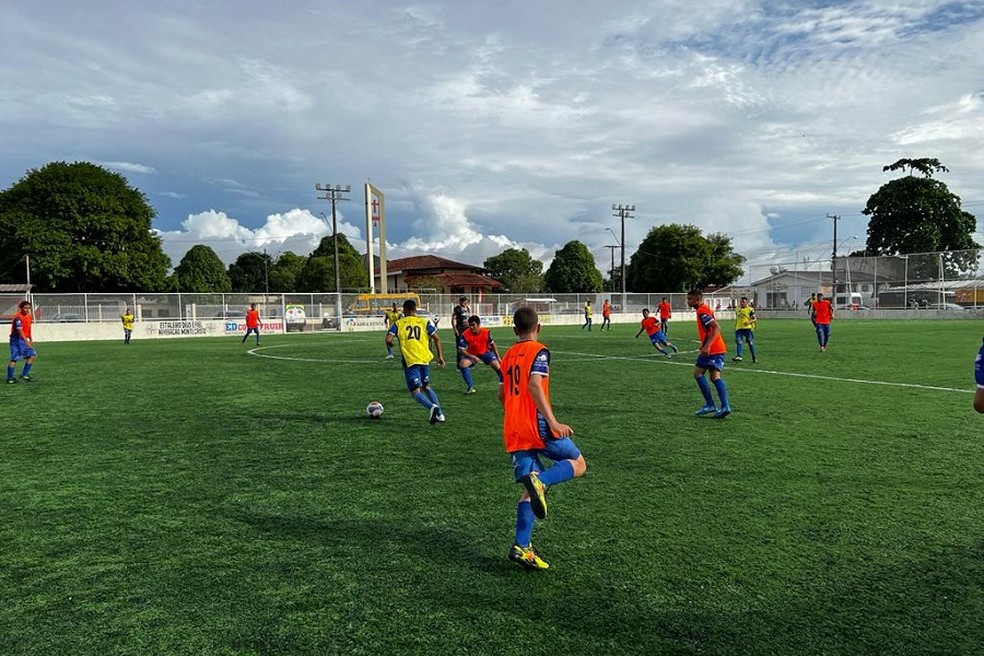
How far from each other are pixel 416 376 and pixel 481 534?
4.91 metres

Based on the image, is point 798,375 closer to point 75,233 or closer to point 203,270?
point 75,233

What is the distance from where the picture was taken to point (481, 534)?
16.1 feet

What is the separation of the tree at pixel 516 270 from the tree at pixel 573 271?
279 cm

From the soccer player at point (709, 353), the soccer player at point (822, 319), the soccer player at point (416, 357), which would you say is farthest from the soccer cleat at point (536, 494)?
the soccer player at point (822, 319)

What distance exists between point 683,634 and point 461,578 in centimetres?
142

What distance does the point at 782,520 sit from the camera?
512cm

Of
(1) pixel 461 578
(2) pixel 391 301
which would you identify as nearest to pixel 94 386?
(1) pixel 461 578

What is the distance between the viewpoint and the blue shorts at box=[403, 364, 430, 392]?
31.3 ft

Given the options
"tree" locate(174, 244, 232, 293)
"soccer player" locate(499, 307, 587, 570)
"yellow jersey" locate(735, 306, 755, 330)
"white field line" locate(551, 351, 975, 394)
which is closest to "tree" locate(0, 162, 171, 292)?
"tree" locate(174, 244, 232, 293)

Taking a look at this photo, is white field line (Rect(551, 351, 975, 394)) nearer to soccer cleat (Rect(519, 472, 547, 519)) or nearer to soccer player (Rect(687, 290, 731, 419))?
soccer player (Rect(687, 290, 731, 419))

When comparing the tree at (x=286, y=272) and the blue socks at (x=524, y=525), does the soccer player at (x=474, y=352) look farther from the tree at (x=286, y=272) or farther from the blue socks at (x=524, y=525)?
the tree at (x=286, y=272)

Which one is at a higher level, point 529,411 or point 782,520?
point 529,411

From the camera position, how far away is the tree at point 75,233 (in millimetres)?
45688

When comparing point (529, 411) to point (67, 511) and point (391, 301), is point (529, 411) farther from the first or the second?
point (391, 301)
